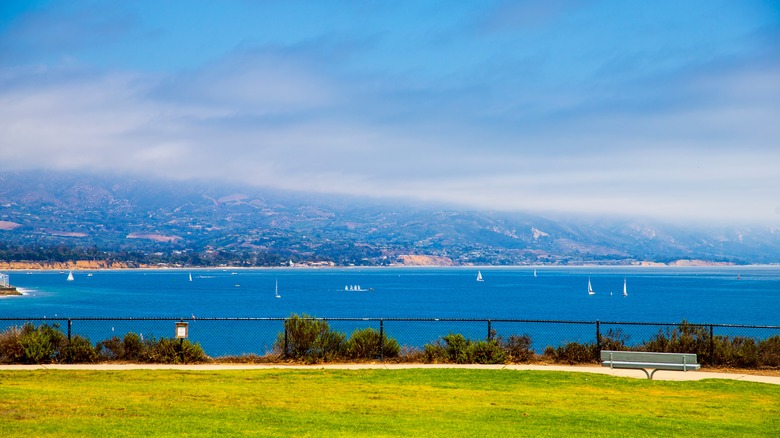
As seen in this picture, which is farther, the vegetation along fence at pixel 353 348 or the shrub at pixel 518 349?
the shrub at pixel 518 349

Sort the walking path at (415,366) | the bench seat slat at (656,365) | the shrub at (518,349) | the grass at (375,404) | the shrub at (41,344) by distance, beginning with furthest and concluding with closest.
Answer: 1. the shrub at (518,349)
2. the shrub at (41,344)
3. the walking path at (415,366)
4. the bench seat slat at (656,365)
5. the grass at (375,404)

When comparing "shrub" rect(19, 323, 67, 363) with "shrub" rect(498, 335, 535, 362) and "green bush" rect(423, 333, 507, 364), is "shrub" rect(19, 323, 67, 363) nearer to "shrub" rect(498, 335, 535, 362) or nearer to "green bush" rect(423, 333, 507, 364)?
"green bush" rect(423, 333, 507, 364)

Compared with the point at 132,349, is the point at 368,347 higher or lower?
lower

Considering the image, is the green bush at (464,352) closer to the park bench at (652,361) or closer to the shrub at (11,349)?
the park bench at (652,361)

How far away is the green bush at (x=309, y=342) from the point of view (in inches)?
851

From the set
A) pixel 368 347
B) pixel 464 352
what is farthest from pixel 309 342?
pixel 464 352

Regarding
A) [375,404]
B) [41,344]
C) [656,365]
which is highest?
[41,344]

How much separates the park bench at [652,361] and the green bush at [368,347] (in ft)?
20.9

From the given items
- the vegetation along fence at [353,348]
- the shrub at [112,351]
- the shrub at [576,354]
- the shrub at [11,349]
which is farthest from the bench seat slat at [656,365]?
the shrub at [11,349]

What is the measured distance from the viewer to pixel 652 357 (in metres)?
18.0

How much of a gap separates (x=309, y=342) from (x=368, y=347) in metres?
1.65

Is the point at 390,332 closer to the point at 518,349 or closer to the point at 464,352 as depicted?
the point at 518,349

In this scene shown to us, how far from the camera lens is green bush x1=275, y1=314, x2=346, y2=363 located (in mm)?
21609

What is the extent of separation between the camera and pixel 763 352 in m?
20.8
